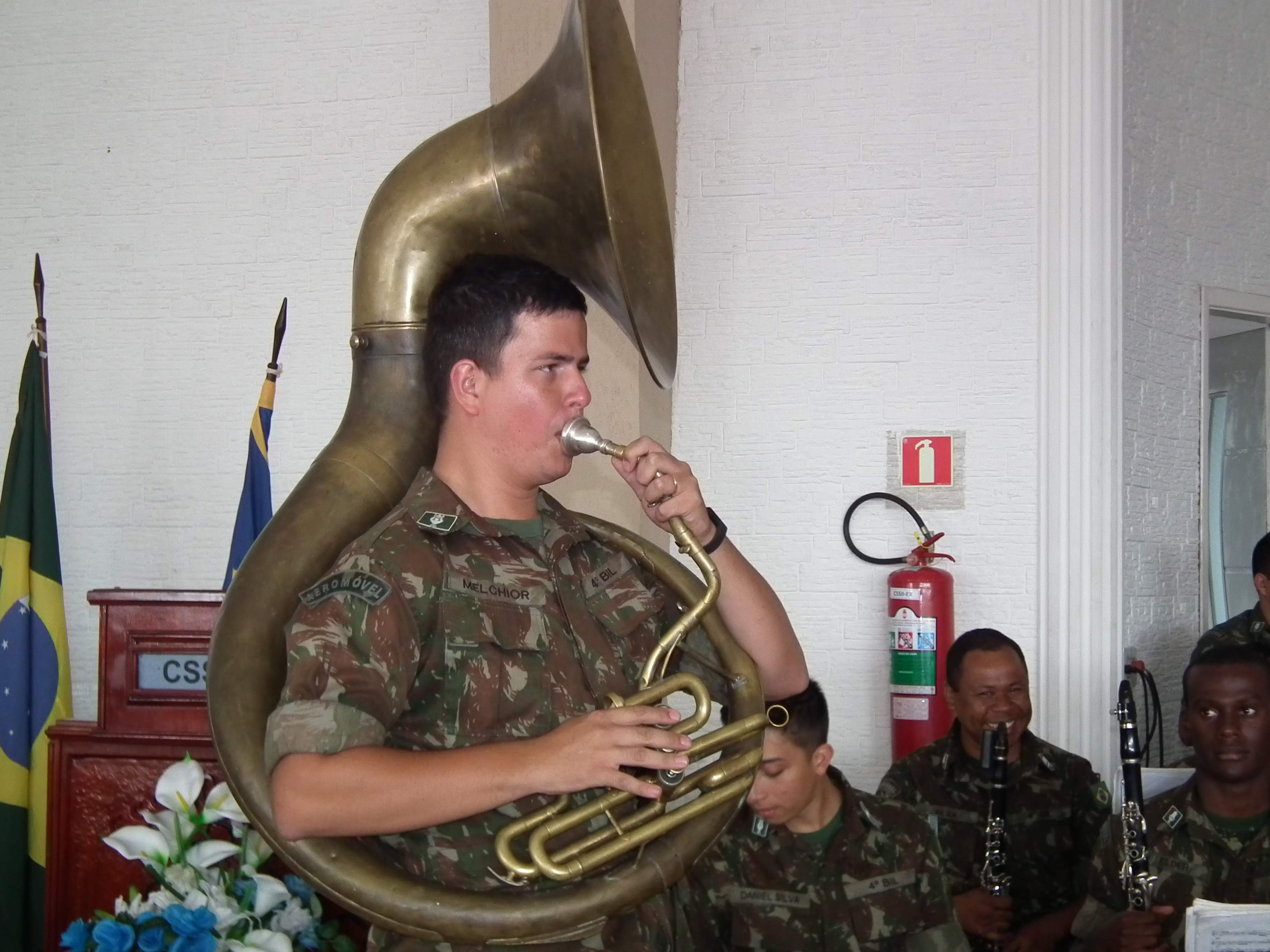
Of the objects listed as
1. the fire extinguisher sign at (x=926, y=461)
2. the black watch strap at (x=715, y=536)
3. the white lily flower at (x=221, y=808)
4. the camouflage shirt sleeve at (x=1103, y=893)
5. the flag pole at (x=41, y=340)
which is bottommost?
the camouflage shirt sleeve at (x=1103, y=893)

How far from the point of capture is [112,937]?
2.02m

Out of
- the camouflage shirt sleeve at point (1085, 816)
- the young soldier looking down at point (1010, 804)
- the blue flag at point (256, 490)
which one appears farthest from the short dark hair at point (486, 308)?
the camouflage shirt sleeve at point (1085, 816)

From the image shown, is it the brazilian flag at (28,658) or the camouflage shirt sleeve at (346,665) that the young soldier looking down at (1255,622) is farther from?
the brazilian flag at (28,658)

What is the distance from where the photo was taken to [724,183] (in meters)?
3.81

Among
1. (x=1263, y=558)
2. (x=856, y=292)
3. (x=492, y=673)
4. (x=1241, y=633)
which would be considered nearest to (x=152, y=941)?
(x=492, y=673)

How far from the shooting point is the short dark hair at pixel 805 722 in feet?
7.41

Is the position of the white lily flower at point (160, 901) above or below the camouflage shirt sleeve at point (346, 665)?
below

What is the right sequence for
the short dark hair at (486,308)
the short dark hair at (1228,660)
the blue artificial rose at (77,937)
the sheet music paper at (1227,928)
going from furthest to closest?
the short dark hair at (1228,660) → the blue artificial rose at (77,937) → the sheet music paper at (1227,928) → the short dark hair at (486,308)

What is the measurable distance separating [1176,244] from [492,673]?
3.50m

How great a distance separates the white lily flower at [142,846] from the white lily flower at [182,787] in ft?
0.19

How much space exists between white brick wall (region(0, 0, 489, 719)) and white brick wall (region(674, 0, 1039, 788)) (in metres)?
0.88

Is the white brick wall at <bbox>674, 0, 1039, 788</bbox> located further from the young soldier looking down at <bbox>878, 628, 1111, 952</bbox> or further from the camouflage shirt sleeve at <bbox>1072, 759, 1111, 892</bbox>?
the camouflage shirt sleeve at <bbox>1072, 759, 1111, 892</bbox>

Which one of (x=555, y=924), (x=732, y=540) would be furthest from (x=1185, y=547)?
(x=555, y=924)

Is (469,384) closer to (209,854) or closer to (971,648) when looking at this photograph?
(209,854)
